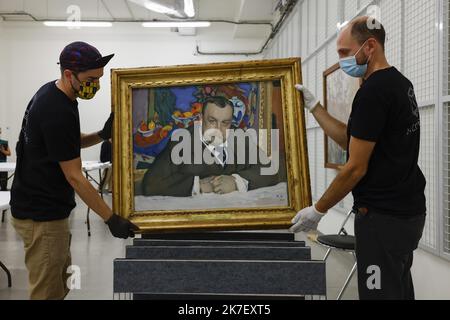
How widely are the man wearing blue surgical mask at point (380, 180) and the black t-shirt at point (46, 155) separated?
35.8 inches

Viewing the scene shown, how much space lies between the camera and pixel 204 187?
1.47 meters

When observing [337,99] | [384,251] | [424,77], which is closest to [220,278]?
[384,251]

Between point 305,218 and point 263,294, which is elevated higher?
point 305,218

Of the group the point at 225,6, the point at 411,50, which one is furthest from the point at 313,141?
the point at 225,6

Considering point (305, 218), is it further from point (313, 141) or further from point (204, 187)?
point (313, 141)

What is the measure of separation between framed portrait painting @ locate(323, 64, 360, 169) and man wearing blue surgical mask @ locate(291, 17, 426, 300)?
2.63m

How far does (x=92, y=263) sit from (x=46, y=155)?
9.27 ft

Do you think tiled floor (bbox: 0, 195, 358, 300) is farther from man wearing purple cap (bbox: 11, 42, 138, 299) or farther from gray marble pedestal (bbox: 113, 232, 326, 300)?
gray marble pedestal (bbox: 113, 232, 326, 300)

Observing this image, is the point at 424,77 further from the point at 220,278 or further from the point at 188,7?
the point at 188,7

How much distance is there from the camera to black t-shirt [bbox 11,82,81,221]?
1479 mm

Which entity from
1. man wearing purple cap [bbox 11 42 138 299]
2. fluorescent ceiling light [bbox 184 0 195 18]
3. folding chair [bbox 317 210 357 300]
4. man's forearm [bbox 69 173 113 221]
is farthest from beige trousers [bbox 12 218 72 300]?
fluorescent ceiling light [bbox 184 0 195 18]

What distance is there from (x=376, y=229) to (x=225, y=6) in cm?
914

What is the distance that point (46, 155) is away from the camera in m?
1.56

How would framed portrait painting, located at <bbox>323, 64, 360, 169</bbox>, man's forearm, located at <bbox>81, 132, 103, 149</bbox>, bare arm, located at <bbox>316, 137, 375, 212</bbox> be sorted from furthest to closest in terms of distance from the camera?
framed portrait painting, located at <bbox>323, 64, 360, 169</bbox> → man's forearm, located at <bbox>81, 132, 103, 149</bbox> → bare arm, located at <bbox>316, 137, 375, 212</bbox>
